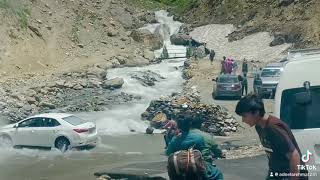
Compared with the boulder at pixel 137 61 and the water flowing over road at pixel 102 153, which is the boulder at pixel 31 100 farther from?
the boulder at pixel 137 61

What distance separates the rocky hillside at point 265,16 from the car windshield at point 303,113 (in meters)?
43.1

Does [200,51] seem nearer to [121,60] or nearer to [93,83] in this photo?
[121,60]

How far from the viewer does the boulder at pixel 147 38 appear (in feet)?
187

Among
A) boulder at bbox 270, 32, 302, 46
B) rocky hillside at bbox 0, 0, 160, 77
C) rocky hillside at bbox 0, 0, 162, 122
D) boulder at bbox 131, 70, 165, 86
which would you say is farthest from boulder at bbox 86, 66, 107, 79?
boulder at bbox 270, 32, 302, 46

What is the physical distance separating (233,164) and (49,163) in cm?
684

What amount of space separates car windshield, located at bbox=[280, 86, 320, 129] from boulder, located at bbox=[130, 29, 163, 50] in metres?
49.7

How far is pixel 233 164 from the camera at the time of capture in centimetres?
1484

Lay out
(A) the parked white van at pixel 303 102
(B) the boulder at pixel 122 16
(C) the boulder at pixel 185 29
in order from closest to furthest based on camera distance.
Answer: (A) the parked white van at pixel 303 102, (B) the boulder at pixel 122 16, (C) the boulder at pixel 185 29

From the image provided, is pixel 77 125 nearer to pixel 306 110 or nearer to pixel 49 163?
pixel 49 163

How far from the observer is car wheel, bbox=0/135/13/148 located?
74.8ft

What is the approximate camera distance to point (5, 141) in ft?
75.2

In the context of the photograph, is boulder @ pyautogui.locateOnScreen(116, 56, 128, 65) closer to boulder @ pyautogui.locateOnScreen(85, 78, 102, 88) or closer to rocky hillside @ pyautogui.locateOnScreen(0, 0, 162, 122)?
rocky hillside @ pyautogui.locateOnScreen(0, 0, 162, 122)

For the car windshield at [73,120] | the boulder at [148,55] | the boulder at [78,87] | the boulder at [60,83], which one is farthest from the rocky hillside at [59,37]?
the car windshield at [73,120]

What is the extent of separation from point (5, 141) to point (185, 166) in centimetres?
1872
